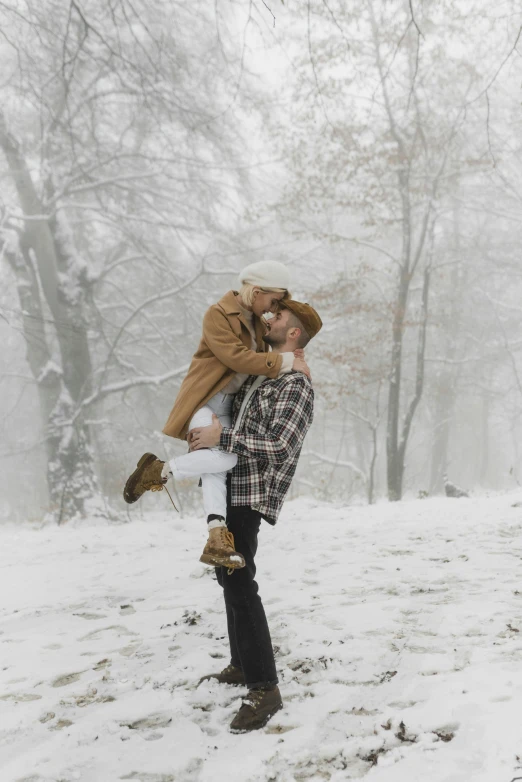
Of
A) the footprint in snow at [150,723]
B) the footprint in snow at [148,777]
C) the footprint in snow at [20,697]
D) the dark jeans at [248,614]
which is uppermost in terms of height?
the dark jeans at [248,614]

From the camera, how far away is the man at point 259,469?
2535 millimetres

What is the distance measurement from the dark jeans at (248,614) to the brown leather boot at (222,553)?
172mm

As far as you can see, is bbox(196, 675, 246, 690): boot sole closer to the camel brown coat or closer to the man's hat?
the camel brown coat

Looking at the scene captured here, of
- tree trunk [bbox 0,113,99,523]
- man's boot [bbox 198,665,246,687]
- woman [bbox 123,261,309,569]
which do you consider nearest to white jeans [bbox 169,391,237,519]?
woman [bbox 123,261,309,569]

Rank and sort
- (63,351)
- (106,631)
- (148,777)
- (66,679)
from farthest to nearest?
1. (63,351)
2. (106,631)
3. (66,679)
4. (148,777)

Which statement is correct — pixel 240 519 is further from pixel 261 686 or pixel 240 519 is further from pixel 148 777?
pixel 148 777

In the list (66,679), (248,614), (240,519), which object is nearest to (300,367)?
(240,519)

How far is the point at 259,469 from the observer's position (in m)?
2.68

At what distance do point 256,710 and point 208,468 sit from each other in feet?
3.37

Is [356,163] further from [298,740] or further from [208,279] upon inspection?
[298,740]

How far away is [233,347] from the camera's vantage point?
2.60 m

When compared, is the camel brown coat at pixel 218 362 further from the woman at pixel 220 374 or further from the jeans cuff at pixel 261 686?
the jeans cuff at pixel 261 686

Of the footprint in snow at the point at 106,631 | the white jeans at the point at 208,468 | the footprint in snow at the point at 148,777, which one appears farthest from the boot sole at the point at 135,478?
the footprint in snow at the point at 106,631

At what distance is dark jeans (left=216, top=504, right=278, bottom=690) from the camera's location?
2564mm
